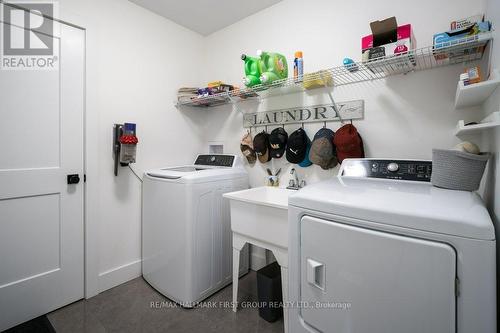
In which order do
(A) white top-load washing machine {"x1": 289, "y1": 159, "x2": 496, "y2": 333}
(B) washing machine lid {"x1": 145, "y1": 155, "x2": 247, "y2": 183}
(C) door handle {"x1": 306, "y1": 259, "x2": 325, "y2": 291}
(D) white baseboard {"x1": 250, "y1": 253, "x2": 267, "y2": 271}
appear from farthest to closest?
1. (D) white baseboard {"x1": 250, "y1": 253, "x2": 267, "y2": 271}
2. (B) washing machine lid {"x1": 145, "y1": 155, "x2": 247, "y2": 183}
3. (C) door handle {"x1": 306, "y1": 259, "x2": 325, "y2": 291}
4. (A) white top-load washing machine {"x1": 289, "y1": 159, "x2": 496, "y2": 333}

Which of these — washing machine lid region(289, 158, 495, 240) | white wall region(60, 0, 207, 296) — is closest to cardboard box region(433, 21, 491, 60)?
washing machine lid region(289, 158, 495, 240)

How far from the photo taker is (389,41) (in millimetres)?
1407

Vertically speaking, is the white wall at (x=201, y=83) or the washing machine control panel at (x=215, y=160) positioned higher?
the white wall at (x=201, y=83)

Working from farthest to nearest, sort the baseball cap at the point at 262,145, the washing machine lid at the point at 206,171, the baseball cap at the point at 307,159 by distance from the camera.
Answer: the baseball cap at the point at 262,145
the baseball cap at the point at 307,159
the washing machine lid at the point at 206,171

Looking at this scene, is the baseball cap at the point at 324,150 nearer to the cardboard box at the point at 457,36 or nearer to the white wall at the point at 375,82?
the white wall at the point at 375,82

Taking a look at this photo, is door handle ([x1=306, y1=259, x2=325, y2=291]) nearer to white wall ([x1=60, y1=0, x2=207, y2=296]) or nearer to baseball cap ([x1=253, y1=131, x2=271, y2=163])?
baseball cap ([x1=253, y1=131, x2=271, y2=163])

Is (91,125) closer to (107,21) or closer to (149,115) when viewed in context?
(149,115)

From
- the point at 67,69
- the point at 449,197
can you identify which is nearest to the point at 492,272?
the point at 449,197

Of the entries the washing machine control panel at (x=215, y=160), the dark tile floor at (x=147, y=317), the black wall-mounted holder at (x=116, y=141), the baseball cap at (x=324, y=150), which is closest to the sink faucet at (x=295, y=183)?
the baseball cap at (x=324, y=150)

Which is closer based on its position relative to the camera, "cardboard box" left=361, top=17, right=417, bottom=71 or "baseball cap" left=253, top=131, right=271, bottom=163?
"cardboard box" left=361, top=17, right=417, bottom=71

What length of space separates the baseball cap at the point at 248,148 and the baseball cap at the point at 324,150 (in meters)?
0.68

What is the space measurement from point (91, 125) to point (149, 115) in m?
0.53

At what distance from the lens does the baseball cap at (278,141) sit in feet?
6.87

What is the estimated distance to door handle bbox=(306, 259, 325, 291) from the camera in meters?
1.02
